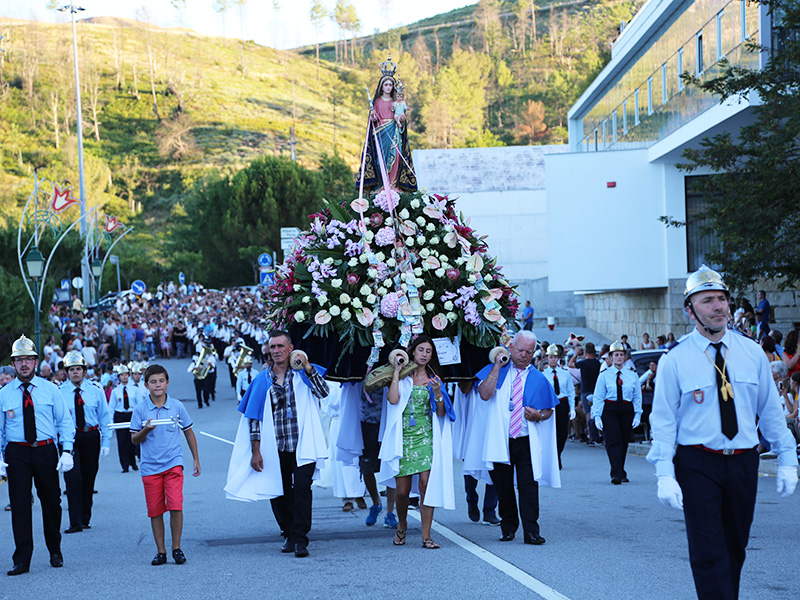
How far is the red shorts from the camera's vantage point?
921 centimetres

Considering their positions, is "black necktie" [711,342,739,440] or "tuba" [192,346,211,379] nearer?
"black necktie" [711,342,739,440]

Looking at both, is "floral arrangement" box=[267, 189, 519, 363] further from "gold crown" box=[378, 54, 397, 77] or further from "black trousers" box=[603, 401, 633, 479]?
"black trousers" box=[603, 401, 633, 479]

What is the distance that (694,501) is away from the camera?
5.74 metres

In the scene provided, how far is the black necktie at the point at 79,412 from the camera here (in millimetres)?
12531

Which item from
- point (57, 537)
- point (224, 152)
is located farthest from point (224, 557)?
point (224, 152)

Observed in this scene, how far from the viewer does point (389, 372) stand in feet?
31.9

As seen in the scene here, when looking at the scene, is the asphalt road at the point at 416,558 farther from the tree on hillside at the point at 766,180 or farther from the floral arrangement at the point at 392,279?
the tree on hillside at the point at 766,180

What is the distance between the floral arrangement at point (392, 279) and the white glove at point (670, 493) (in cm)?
499

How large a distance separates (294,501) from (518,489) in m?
2.00

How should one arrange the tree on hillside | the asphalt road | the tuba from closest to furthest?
the asphalt road, the tree on hillside, the tuba

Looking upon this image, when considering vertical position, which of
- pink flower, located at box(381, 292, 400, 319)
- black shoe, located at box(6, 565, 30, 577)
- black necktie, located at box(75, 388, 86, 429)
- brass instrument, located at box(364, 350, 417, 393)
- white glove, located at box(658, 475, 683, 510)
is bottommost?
black shoe, located at box(6, 565, 30, 577)

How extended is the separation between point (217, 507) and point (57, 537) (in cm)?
413

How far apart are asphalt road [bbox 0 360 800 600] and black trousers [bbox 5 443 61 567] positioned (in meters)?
0.25

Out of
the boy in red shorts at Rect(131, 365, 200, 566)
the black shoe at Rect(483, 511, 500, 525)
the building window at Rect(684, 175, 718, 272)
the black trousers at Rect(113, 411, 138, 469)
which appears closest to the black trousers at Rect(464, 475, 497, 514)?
the black shoe at Rect(483, 511, 500, 525)
